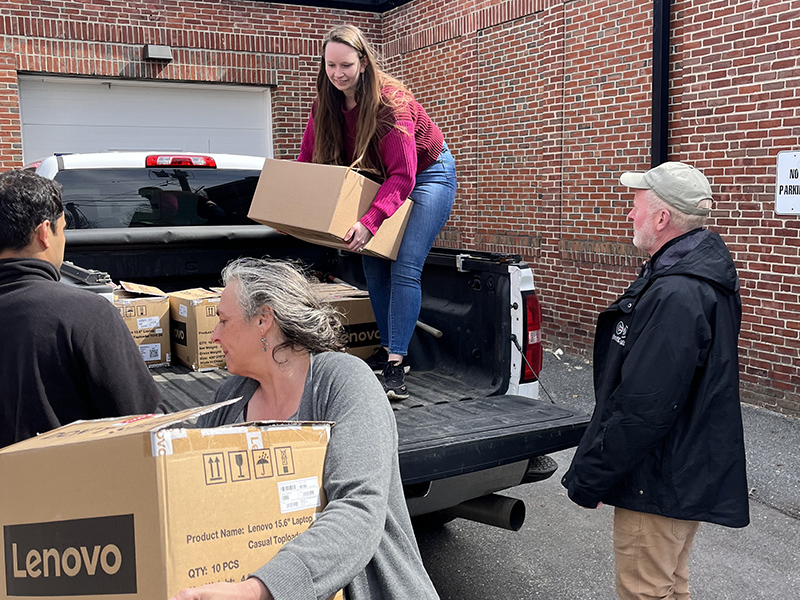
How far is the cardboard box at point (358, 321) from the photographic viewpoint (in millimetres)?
4355

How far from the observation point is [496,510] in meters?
3.30

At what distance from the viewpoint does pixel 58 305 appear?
2.24 meters

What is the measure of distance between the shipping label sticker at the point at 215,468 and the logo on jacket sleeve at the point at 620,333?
5.03 feet

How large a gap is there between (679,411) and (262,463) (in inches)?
56.5

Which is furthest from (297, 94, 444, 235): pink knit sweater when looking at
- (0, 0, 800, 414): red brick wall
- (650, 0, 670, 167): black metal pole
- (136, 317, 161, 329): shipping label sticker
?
(650, 0, 670, 167): black metal pole

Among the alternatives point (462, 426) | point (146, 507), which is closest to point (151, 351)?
point (462, 426)

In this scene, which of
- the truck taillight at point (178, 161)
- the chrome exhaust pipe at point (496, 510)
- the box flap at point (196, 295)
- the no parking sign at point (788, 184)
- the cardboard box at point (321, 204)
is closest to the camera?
the chrome exhaust pipe at point (496, 510)

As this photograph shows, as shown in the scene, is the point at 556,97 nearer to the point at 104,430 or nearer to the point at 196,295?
the point at 196,295

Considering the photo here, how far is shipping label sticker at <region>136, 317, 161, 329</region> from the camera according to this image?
13.9 ft

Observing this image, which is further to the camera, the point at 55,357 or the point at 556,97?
the point at 556,97

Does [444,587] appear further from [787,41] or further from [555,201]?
[555,201]

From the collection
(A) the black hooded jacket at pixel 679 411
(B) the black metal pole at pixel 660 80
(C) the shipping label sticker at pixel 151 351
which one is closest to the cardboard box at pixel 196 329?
(C) the shipping label sticker at pixel 151 351

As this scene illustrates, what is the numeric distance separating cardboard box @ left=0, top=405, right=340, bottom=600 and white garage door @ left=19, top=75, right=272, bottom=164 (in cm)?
952

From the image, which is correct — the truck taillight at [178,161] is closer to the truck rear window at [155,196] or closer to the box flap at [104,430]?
the truck rear window at [155,196]
